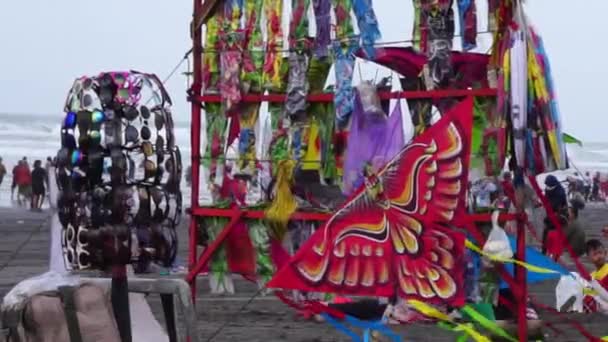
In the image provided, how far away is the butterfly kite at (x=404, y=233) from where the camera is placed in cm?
817

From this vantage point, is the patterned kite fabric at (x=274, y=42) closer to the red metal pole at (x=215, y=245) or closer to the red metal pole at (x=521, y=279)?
the red metal pole at (x=215, y=245)

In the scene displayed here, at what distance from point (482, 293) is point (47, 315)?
3.28 meters

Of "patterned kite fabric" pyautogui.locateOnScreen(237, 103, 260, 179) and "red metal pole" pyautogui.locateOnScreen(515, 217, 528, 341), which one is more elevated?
"patterned kite fabric" pyautogui.locateOnScreen(237, 103, 260, 179)

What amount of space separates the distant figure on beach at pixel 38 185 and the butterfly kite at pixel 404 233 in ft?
98.8

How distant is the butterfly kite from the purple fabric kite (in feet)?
2.28

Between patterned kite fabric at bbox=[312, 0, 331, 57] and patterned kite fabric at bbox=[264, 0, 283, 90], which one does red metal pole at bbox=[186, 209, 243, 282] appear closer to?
patterned kite fabric at bbox=[264, 0, 283, 90]

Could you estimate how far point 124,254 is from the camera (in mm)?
6719

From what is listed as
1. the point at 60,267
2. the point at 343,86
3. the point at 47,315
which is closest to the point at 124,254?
the point at 47,315

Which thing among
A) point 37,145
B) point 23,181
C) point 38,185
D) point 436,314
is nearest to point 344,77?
point 436,314

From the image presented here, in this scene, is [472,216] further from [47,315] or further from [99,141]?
[47,315]

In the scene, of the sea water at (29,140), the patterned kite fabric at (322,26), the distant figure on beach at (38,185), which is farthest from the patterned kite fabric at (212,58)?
the sea water at (29,140)

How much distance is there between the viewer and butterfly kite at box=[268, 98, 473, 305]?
26.8 ft

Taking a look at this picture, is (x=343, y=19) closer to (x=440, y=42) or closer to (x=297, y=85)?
(x=297, y=85)

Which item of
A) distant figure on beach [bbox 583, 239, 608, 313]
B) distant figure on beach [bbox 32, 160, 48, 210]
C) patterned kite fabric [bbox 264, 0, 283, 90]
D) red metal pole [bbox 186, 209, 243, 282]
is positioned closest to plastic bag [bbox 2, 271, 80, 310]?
red metal pole [bbox 186, 209, 243, 282]
